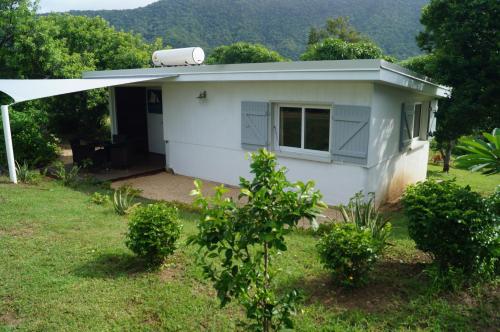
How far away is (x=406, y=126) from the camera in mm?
9102

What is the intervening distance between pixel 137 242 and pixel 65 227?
7.50 ft

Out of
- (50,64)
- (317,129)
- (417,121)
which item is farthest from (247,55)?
(317,129)

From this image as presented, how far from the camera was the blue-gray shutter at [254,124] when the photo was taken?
8.88 metres

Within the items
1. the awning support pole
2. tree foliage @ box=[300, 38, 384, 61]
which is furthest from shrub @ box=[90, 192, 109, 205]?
tree foliage @ box=[300, 38, 384, 61]

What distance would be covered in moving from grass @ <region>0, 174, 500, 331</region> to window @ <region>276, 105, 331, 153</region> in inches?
120

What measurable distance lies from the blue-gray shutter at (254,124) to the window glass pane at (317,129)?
35.7 inches

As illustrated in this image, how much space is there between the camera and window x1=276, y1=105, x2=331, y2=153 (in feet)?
27.3

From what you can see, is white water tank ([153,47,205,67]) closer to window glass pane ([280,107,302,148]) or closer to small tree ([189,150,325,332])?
window glass pane ([280,107,302,148])

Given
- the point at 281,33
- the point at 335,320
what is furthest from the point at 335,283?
the point at 281,33

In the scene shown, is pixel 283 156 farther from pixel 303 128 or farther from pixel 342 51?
pixel 342 51

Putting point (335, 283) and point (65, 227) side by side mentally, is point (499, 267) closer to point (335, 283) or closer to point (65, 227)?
point (335, 283)

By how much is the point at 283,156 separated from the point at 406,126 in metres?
2.88

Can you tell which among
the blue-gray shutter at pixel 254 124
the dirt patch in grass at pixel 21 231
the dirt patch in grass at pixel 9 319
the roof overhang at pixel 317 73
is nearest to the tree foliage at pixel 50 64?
the roof overhang at pixel 317 73

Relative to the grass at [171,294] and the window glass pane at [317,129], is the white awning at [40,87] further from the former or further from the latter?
the window glass pane at [317,129]
